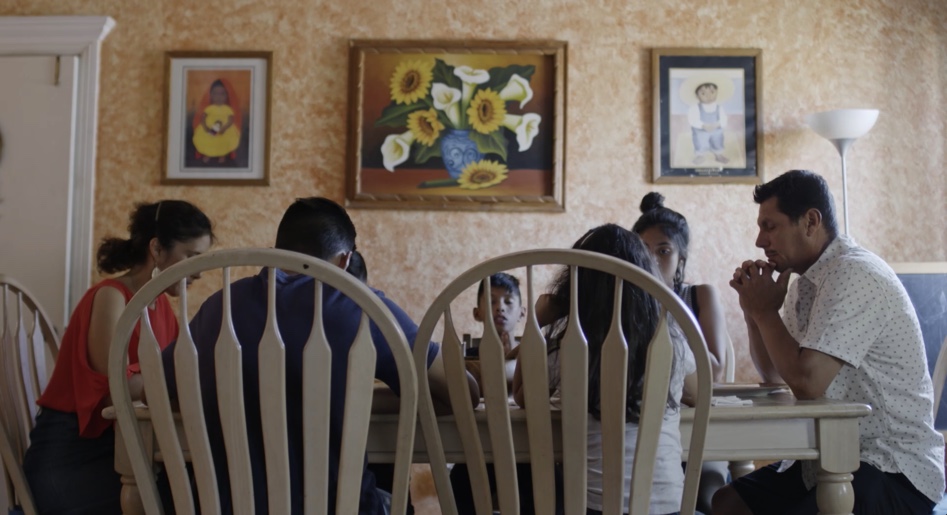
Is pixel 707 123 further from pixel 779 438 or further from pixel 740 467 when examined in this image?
pixel 779 438

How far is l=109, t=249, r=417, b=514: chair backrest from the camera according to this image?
1.34 m

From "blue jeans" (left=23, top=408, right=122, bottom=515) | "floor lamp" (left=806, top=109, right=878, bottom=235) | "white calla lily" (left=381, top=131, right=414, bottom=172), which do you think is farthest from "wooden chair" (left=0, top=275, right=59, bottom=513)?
Answer: "floor lamp" (left=806, top=109, right=878, bottom=235)

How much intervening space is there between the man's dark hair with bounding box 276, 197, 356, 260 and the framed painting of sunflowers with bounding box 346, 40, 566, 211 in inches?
78.0

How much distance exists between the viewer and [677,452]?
5.16 feet

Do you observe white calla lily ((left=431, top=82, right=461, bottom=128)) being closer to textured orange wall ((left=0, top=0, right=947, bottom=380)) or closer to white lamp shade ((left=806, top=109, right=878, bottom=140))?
textured orange wall ((left=0, top=0, right=947, bottom=380))

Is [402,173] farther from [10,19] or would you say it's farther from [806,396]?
[806,396]

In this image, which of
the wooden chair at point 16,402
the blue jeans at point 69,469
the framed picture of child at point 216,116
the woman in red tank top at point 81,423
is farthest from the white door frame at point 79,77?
the blue jeans at point 69,469

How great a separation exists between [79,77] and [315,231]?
261cm

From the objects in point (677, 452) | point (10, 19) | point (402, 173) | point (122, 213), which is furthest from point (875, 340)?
point (10, 19)

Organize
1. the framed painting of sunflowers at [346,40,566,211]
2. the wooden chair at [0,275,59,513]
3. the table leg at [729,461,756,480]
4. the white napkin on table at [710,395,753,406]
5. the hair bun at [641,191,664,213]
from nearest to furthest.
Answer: the white napkin on table at [710,395,753,406], the wooden chair at [0,275,59,513], the table leg at [729,461,756,480], the hair bun at [641,191,664,213], the framed painting of sunflowers at [346,40,566,211]

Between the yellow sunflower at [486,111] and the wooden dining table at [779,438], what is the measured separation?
2258mm

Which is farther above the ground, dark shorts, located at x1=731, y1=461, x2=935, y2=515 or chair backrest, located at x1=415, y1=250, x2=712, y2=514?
chair backrest, located at x1=415, y1=250, x2=712, y2=514

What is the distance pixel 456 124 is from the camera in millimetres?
3760

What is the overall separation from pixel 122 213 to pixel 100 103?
0.47 m
